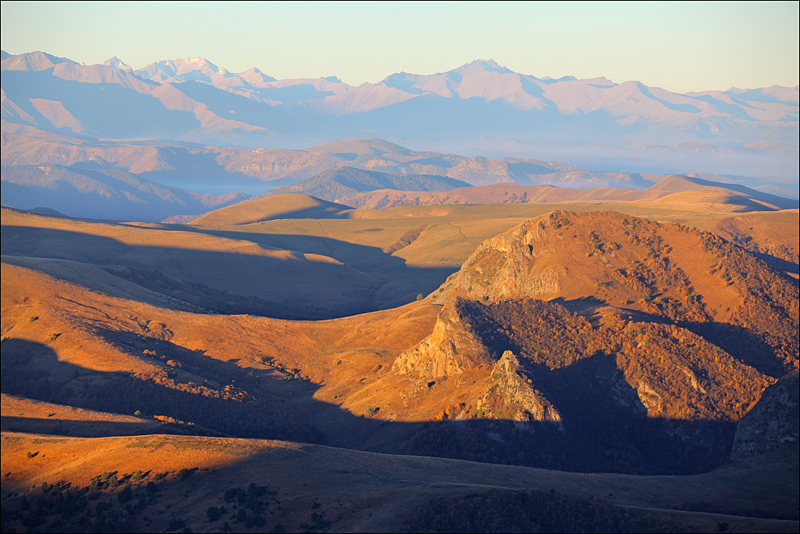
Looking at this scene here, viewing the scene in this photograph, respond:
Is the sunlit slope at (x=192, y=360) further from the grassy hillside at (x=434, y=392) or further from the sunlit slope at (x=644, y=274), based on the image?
the sunlit slope at (x=644, y=274)

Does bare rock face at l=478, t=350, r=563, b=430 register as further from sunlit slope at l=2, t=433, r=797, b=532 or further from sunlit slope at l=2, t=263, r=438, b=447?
sunlit slope at l=2, t=263, r=438, b=447

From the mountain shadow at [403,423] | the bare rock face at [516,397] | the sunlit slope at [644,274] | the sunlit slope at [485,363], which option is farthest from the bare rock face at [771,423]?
the sunlit slope at [644,274]

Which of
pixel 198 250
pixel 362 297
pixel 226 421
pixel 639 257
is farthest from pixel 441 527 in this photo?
pixel 198 250

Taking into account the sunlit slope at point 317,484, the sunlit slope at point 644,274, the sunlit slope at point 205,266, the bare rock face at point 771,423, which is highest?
the sunlit slope at point 644,274

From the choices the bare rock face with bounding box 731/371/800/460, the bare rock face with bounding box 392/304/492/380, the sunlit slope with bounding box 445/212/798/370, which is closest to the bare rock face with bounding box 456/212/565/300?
the sunlit slope with bounding box 445/212/798/370

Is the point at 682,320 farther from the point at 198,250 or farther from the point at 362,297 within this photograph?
the point at 198,250

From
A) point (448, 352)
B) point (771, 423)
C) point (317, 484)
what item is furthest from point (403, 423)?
point (771, 423)

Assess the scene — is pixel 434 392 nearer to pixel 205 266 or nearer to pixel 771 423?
pixel 771 423
